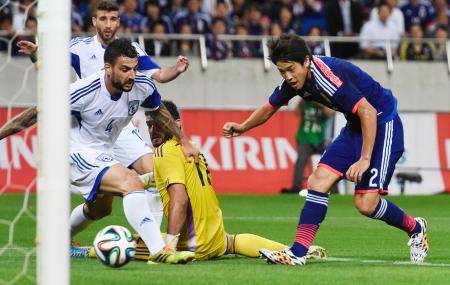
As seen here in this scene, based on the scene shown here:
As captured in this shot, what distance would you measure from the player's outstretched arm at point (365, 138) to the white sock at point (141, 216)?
1.46 metres

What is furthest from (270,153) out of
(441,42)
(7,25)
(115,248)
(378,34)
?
(115,248)

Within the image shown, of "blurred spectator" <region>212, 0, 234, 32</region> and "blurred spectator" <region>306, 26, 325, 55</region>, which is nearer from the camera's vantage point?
"blurred spectator" <region>306, 26, 325, 55</region>

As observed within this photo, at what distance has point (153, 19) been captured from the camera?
2273 cm

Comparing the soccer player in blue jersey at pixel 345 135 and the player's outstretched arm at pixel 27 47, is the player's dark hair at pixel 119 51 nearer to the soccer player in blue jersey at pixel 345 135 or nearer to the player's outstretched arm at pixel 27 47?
the player's outstretched arm at pixel 27 47

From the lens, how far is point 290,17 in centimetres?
2331

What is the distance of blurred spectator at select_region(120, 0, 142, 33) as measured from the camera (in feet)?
73.4

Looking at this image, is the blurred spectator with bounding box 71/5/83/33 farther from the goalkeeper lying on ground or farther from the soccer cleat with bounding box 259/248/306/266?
the soccer cleat with bounding box 259/248/306/266

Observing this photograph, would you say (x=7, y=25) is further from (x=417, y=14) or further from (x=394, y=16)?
(x=417, y=14)

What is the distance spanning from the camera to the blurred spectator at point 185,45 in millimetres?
22719

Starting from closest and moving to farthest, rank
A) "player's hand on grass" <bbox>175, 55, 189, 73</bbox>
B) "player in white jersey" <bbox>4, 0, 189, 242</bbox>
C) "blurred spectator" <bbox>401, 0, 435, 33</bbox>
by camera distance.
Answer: "player's hand on grass" <bbox>175, 55, 189, 73</bbox> → "player in white jersey" <bbox>4, 0, 189, 242</bbox> → "blurred spectator" <bbox>401, 0, 435, 33</bbox>

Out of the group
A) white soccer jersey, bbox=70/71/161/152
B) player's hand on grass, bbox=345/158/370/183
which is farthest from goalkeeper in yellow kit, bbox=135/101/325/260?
player's hand on grass, bbox=345/158/370/183

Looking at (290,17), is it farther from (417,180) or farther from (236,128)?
(236,128)

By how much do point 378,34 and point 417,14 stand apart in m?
1.23

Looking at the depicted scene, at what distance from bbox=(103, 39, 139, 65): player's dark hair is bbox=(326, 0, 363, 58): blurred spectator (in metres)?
15.0
